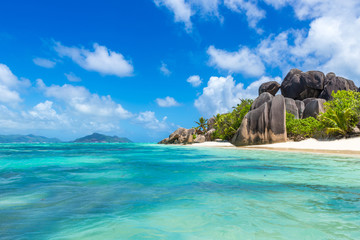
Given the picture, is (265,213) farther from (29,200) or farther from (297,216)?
(29,200)

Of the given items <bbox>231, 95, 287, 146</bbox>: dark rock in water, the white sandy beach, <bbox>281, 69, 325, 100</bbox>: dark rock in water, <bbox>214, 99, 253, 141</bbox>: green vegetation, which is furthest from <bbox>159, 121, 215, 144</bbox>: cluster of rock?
the white sandy beach

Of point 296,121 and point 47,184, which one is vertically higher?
point 296,121

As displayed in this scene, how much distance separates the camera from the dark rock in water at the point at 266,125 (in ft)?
82.5

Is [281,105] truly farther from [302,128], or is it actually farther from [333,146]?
[333,146]

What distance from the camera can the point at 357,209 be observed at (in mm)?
3426

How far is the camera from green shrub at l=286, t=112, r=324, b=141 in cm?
2352

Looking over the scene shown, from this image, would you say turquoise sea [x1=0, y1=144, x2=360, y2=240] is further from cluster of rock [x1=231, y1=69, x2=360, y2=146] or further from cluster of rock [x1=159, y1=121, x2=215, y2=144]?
cluster of rock [x1=159, y1=121, x2=215, y2=144]

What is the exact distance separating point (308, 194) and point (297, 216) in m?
1.58

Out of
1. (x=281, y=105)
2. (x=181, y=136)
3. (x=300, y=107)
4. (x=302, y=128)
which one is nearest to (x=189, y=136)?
(x=181, y=136)

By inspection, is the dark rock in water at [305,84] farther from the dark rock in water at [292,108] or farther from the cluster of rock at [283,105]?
the dark rock in water at [292,108]

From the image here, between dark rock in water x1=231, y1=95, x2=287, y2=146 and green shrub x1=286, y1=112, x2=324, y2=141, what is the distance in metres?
1.70

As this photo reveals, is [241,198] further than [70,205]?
Yes

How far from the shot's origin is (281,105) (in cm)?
2555

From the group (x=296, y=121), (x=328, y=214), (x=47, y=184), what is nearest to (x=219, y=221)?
(x=328, y=214)
